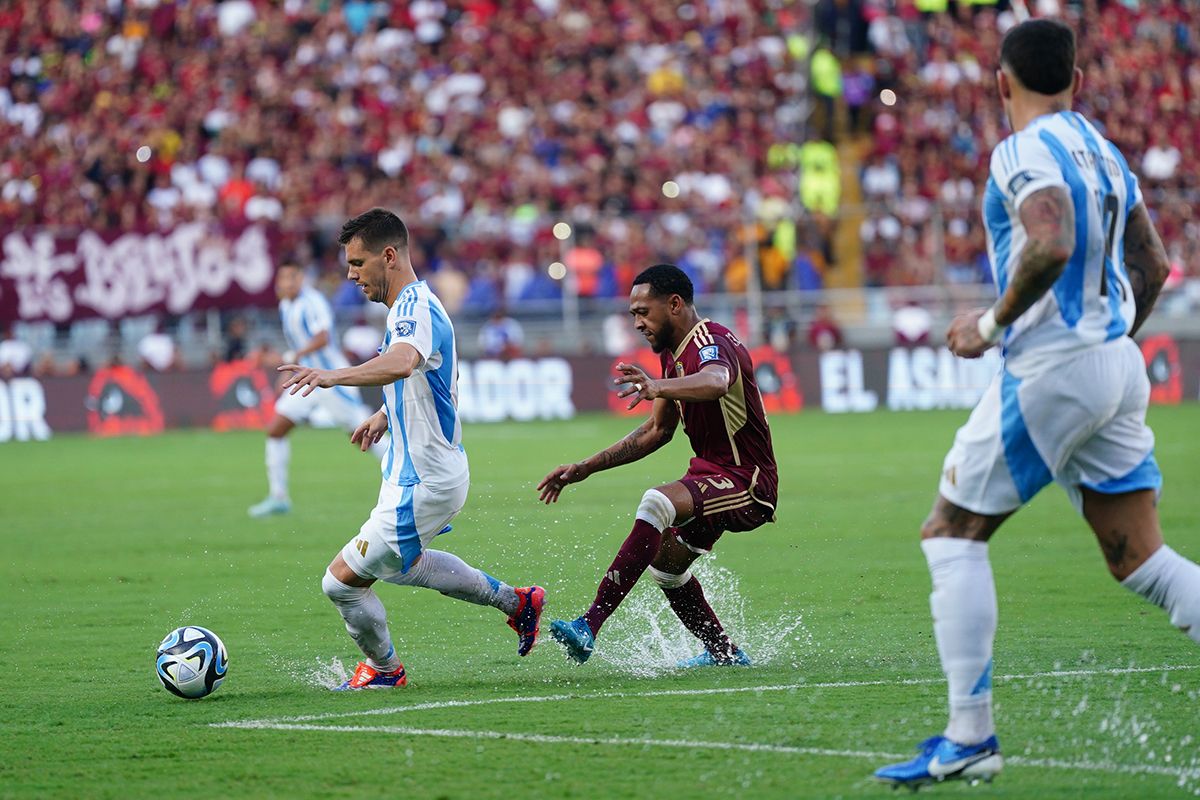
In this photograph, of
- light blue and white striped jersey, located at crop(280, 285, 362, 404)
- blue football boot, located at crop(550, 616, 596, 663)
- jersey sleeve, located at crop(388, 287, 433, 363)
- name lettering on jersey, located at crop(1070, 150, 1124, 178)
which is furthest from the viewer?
light blue and white striped jersey, located at crop(280, 285, 362, 404)

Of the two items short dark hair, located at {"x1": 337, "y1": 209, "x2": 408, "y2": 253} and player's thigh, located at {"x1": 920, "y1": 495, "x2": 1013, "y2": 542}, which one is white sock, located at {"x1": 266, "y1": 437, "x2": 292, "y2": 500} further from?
player's thigh, located at {"x1": 920, "y1": 495, "x2": 1013, "y2": 542}

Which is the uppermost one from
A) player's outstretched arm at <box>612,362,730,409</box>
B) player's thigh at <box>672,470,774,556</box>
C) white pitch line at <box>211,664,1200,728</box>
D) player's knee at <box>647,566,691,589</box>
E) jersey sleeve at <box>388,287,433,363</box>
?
jersey sleeve at <box>388,287,433,363</box>

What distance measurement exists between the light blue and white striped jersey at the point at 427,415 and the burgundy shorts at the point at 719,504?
1.03 meters

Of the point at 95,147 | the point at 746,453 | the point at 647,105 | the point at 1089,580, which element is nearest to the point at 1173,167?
the point at 647,105

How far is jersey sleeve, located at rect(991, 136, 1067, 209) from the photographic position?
518 cm

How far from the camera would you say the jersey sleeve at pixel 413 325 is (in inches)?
282

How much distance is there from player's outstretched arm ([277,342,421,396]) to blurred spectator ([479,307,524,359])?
745 inches

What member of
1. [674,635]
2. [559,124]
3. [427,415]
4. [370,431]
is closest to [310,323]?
→ [674,635]

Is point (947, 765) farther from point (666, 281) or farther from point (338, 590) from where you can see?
point (666, 281)

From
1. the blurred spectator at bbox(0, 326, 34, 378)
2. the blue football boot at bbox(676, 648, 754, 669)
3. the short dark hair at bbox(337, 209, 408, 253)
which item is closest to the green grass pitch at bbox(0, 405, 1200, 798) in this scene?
the blue football boot at bbox(676, 648, 754, 669)

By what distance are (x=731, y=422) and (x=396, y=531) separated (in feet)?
5.30

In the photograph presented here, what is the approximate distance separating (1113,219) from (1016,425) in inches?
29.7

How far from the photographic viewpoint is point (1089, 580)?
1044 centimetres

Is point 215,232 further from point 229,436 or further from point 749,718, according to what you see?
point 749,718
